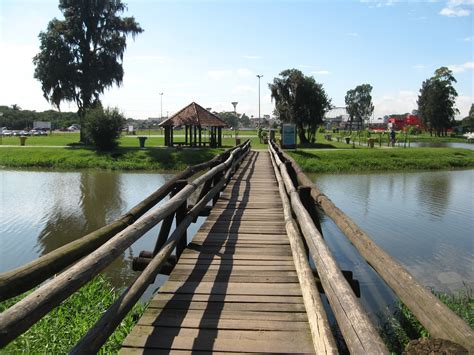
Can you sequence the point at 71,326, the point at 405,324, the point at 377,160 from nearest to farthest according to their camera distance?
the point at 71,326 → the point at 405,324 → the point at 377,160

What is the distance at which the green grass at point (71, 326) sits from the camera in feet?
16.9

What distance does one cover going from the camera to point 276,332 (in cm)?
318

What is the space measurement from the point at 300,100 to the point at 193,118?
10941 mm

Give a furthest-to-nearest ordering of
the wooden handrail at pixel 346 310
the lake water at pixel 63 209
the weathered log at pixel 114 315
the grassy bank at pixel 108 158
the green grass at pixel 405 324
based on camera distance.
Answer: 1. the grassy bank at pixel 108 158
2. the lake water at pixel 63 209
3. the green grass at pixel 405 324
4. the weathered log at pixel 114 315
5. the wooden handrail at pixel 346 310

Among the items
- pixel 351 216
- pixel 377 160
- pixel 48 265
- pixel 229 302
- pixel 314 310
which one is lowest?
pixel 351 216

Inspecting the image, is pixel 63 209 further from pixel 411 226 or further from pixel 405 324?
pixel 405 324

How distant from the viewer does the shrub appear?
3297 cm

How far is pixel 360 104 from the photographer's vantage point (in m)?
125

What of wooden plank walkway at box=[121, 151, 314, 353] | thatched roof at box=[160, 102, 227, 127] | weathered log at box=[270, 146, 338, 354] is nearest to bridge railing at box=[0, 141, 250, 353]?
wooden plank walkway at box=[121, 151, 314, 353]

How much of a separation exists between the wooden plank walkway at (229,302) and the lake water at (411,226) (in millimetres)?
2796

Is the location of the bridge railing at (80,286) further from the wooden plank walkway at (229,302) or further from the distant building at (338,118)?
the distant building at (338,118)

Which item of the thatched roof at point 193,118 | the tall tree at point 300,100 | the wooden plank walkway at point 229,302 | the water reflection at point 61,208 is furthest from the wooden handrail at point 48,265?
the tall tree at point 300,100

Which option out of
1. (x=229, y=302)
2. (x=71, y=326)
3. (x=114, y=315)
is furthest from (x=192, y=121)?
(x=114, y=315)

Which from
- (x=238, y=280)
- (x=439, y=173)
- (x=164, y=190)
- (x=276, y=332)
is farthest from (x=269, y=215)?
(x=439, y=173)
